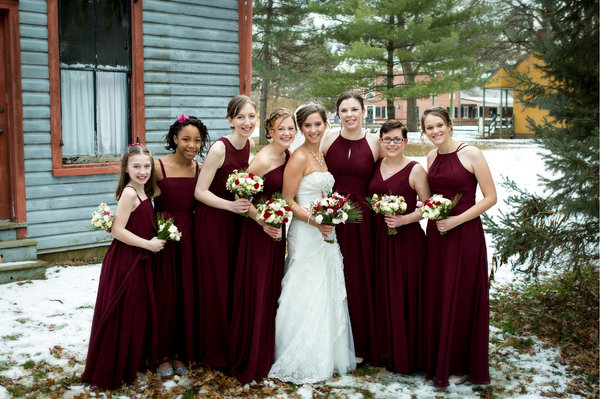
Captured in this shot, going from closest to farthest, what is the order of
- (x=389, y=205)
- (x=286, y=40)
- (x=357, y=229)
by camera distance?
(x=389, y=205)
(x=357, y=229)
(x=286, y=40)

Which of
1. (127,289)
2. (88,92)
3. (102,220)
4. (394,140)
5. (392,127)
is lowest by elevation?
(127,289)

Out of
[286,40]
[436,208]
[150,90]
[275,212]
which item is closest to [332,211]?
[275,212]

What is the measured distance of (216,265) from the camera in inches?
188

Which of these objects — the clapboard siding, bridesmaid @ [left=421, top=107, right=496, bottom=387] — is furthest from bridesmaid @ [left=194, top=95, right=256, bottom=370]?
the clapboard siding

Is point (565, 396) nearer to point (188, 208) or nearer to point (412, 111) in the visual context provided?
point (188, 208)

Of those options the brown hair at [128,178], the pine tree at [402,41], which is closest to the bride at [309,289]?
the brown hair at [128,178]

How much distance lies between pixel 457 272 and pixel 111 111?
5.71 metres

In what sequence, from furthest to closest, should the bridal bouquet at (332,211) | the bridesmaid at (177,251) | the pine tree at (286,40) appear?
the pine tree at (286,40)
the bridesmaid at (177,251)
the bridal bouquet at (332,211)

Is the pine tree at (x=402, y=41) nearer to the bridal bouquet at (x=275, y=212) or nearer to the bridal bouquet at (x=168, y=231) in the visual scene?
the bridal bouquet at (x=275, y=212)

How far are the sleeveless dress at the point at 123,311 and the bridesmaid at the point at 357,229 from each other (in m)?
1.65

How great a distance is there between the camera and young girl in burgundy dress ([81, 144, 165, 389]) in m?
4.39

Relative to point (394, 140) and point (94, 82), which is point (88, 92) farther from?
point (394, 140)

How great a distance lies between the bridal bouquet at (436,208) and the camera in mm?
4496

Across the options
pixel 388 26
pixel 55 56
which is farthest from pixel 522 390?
pixel 388 26
